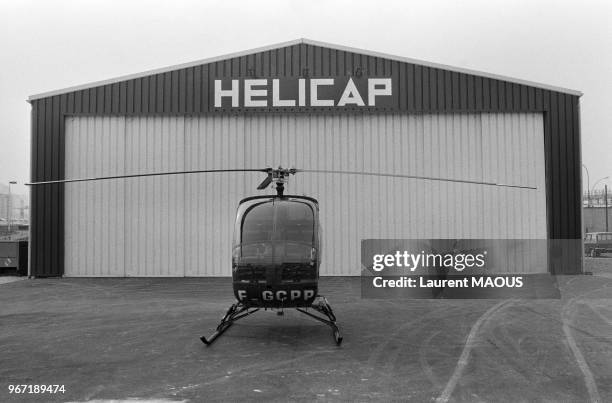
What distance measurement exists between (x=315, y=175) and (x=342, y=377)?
1233 centimetres

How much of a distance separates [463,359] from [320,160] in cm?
1184

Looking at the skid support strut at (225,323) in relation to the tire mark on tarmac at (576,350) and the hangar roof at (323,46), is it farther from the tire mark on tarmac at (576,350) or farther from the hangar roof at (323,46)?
the hangar roof at (323,46)

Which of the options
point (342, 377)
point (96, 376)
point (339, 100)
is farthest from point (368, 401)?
point (339, 100)

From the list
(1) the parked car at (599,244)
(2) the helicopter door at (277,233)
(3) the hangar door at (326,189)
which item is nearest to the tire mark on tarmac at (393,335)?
(2) the helicopter door at (277,233)

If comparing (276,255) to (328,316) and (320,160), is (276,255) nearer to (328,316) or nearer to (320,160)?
(328,316)

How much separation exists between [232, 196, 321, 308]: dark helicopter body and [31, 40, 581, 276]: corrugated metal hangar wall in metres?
9.96

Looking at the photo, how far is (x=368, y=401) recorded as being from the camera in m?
5.24

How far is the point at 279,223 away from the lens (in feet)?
25.5

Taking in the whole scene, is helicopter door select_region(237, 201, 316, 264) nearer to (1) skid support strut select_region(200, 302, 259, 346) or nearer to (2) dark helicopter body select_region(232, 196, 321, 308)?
(2) dark helicopter body select_region(232, 196, 321, 308)

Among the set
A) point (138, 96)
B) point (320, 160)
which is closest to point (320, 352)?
point (320, 160)

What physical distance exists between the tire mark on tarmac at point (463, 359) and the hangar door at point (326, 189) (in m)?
7.54

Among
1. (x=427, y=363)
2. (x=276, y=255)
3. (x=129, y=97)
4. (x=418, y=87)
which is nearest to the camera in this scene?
(x=427, y=363)

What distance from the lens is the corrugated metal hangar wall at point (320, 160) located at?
17797 millimetres

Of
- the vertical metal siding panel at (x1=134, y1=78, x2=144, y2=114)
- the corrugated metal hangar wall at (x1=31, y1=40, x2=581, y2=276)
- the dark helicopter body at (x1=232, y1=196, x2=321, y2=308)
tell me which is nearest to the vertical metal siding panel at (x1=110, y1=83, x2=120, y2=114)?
the corrugated metal hangar wall at (x1=31, y1=40, x2=581, y2=276)
